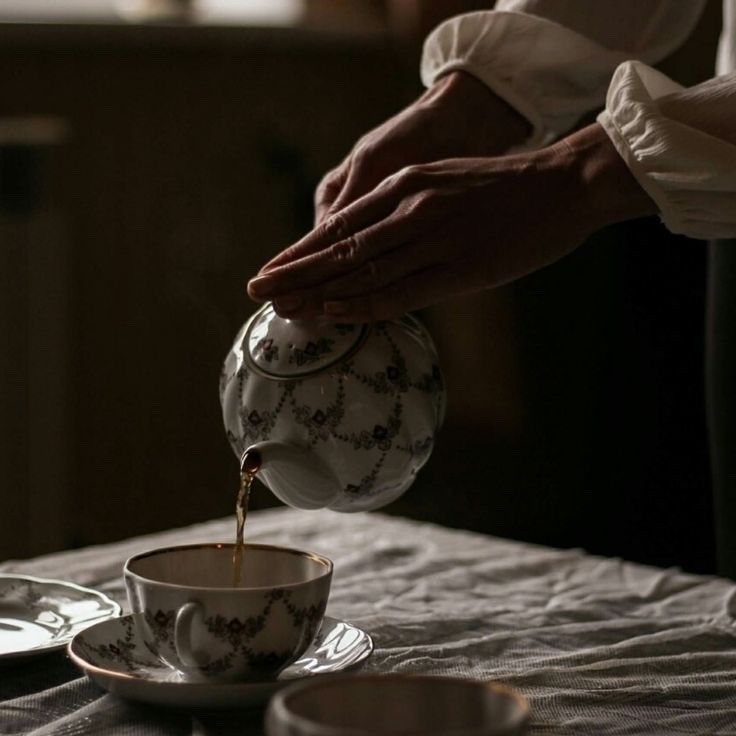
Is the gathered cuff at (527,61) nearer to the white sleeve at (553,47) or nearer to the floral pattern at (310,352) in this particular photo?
the white sleeve at (553,47)

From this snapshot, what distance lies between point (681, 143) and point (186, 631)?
16.8 inches

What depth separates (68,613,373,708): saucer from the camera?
63 centimetres

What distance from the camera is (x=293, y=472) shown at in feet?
2.50

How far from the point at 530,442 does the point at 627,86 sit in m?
1.52

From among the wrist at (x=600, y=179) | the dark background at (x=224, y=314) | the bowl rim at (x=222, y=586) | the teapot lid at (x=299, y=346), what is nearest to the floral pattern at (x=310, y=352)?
the teapot lid at (x=299, y=346)

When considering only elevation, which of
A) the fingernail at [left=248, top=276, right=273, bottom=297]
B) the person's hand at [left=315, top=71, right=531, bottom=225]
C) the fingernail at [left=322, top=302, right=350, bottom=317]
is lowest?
the fingernail at [left=322, top=302, right=350, bottom=317]

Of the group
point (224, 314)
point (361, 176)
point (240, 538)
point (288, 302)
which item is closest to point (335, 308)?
point (288, 302)

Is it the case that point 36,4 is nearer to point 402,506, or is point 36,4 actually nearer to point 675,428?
point 402,506

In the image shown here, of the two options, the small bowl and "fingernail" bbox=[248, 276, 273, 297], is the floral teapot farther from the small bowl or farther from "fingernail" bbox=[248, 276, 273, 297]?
the small bowl

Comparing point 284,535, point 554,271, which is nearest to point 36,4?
point 554,271

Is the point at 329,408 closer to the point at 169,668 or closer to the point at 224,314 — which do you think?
the point at 169,668

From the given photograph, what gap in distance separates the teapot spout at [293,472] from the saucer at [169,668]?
0.23 feet

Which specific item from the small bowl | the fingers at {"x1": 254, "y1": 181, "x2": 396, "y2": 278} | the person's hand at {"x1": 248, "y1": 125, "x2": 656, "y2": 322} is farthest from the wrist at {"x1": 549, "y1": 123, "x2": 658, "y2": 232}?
the small bowl

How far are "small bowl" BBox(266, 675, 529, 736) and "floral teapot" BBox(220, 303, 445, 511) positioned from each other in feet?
0.95
